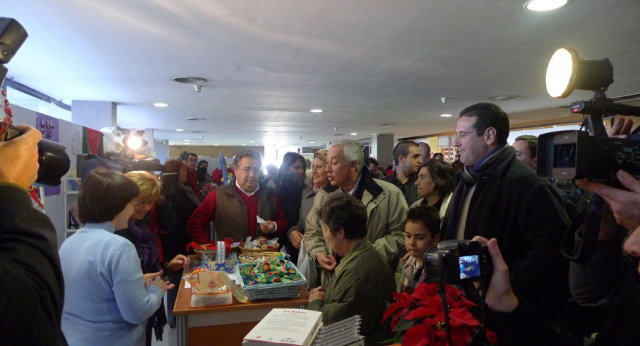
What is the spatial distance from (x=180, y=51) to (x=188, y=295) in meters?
2.07

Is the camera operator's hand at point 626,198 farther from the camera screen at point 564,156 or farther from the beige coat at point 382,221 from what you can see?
the beige coat at point 382,221

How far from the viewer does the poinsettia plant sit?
0.90 metres

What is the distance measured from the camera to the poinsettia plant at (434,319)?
90 cm

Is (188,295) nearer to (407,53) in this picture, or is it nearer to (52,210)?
(52,210)

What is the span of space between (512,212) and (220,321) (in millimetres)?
1417

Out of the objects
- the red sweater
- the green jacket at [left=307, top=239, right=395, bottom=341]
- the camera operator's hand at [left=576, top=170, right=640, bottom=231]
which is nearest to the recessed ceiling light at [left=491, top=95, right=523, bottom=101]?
the red sweater

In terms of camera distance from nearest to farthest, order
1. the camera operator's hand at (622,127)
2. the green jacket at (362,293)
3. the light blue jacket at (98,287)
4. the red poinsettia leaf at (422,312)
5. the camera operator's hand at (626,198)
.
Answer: the camera operator's hand at (626,198) → the red poinsettia leaf at (422,312) → the camera operator's hand at (622,127) → the light blue jacket at (98,287) → the green jacket at (362,293)

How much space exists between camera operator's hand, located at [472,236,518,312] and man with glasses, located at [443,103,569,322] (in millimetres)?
608

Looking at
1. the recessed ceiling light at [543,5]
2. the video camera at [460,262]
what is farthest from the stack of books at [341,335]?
the recessed ceiling light at [543,5]

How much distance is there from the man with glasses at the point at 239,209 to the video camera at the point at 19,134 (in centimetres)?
200

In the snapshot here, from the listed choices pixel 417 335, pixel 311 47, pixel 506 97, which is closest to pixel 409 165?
→ pixel 311 47

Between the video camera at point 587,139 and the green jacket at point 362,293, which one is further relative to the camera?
the green jacket at point 362,293

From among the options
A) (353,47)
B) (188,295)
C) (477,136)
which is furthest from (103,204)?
(353,47)

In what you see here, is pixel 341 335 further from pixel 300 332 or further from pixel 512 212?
pixel 512 212
